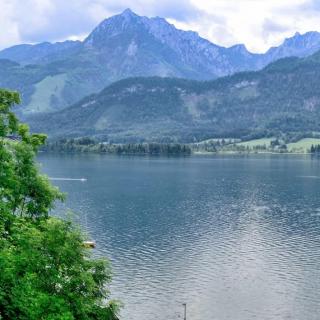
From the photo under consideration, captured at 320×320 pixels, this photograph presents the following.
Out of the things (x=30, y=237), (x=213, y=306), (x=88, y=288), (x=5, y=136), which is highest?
(x=5, y=136)

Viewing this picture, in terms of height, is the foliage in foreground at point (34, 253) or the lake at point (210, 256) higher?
the foliage in foreground at point (34, 253)

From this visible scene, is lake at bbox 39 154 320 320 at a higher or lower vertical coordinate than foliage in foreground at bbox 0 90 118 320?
lower

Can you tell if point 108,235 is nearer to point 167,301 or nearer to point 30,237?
point 167,301

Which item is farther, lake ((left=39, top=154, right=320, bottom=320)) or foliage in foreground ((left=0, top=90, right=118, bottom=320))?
lake ((left=39, top=154, right=320, bottom=320))

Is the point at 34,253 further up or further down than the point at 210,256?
further up

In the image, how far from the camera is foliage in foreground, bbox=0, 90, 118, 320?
125 feet

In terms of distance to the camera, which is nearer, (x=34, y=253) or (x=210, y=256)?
(x=34, y=253)

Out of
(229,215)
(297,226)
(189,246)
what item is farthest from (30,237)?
(229,215)

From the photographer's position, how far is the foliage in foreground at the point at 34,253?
125ft

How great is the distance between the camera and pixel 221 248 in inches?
4633

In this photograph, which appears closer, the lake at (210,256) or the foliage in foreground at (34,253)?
the foliage in foreground at (34,253)

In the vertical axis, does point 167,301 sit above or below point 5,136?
below

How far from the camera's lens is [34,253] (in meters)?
42.4

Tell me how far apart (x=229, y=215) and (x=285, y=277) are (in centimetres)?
6621
